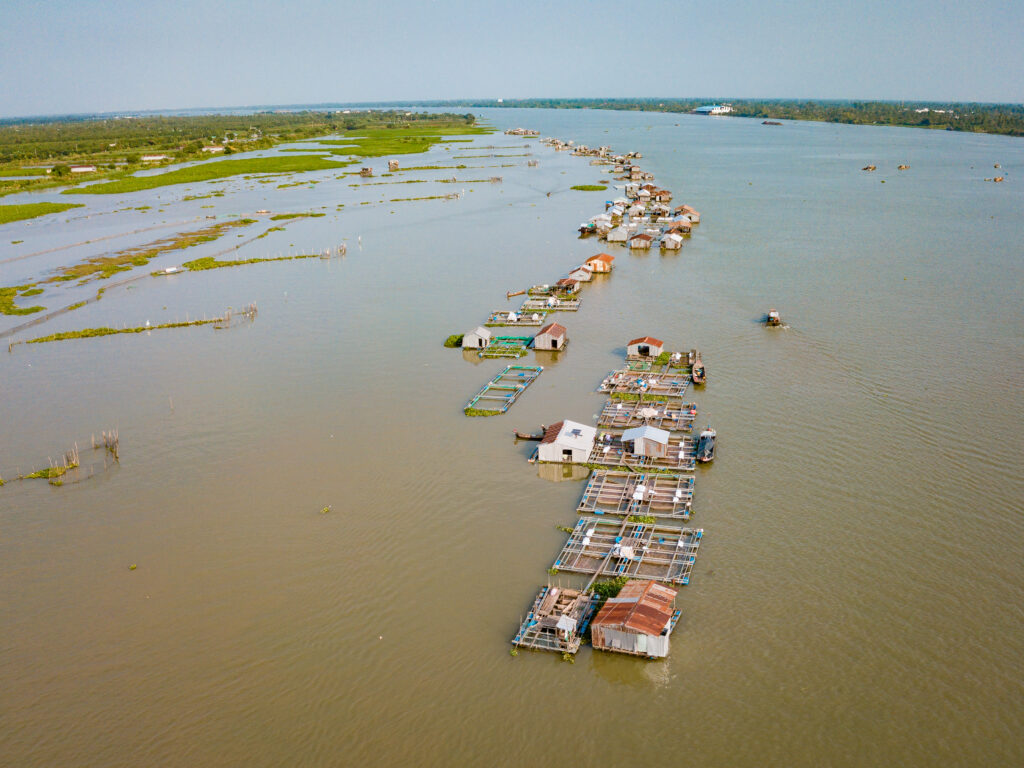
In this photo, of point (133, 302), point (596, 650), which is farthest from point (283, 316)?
point (596, 650)

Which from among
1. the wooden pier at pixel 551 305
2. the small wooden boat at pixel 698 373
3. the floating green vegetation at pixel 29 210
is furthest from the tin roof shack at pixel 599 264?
the floating green vegetation at pixel 29 210

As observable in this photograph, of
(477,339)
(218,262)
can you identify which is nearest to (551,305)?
(477,339)

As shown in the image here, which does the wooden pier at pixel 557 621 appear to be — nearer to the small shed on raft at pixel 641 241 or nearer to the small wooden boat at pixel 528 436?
the small wooden boat at pixel 528 436

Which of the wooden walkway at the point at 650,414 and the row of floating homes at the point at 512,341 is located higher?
the row of floating homes at the point at 512,341

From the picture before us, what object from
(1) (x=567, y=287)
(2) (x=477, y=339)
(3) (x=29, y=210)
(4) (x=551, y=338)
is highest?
(3) (x=29, y=210)

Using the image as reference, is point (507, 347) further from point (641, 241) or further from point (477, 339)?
point (641, 241)

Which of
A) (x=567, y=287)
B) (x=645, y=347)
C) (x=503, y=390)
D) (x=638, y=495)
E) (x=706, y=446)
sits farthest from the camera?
(x=567, y=287)
